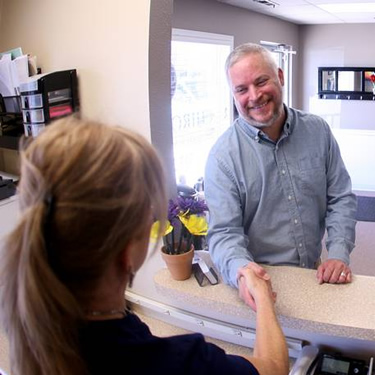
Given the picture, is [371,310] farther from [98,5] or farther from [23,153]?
[98,5]

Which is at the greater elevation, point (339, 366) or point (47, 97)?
point (47, 97)

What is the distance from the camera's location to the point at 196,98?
4.47 meters

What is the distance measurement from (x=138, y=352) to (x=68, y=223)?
21 cm

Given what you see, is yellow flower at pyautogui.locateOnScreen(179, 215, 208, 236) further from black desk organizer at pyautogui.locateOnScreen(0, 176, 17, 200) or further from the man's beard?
black desk organizer at pyautogui.locateOnScreen(0, 176, 17, 200)

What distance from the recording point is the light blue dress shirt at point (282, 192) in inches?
51.9

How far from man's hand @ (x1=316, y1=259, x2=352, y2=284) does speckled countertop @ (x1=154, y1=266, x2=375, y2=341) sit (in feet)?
0.05

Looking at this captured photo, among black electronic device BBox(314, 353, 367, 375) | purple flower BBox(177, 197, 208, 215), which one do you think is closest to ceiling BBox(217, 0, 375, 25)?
purple flower BBox(177, 197, 208, 215)

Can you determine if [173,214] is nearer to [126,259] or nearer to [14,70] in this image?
[126,259]

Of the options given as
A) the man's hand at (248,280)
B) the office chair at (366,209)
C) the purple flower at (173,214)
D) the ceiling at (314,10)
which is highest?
the ceiling at (314,10)

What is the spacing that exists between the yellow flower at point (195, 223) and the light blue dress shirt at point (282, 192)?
3 centimetres

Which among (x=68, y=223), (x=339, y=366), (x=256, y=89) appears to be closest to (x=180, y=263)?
Answer: (x=339, y=366)

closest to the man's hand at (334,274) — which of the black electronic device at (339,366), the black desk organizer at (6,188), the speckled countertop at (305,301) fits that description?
the speckled countertop at (305,301)

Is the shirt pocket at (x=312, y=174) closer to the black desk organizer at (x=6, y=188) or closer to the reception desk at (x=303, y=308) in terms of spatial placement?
the reception desk at (x=303, y=308)

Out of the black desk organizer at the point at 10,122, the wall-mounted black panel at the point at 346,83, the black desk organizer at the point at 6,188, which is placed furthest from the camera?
the wall-mounted black panel at the point at 346,83
